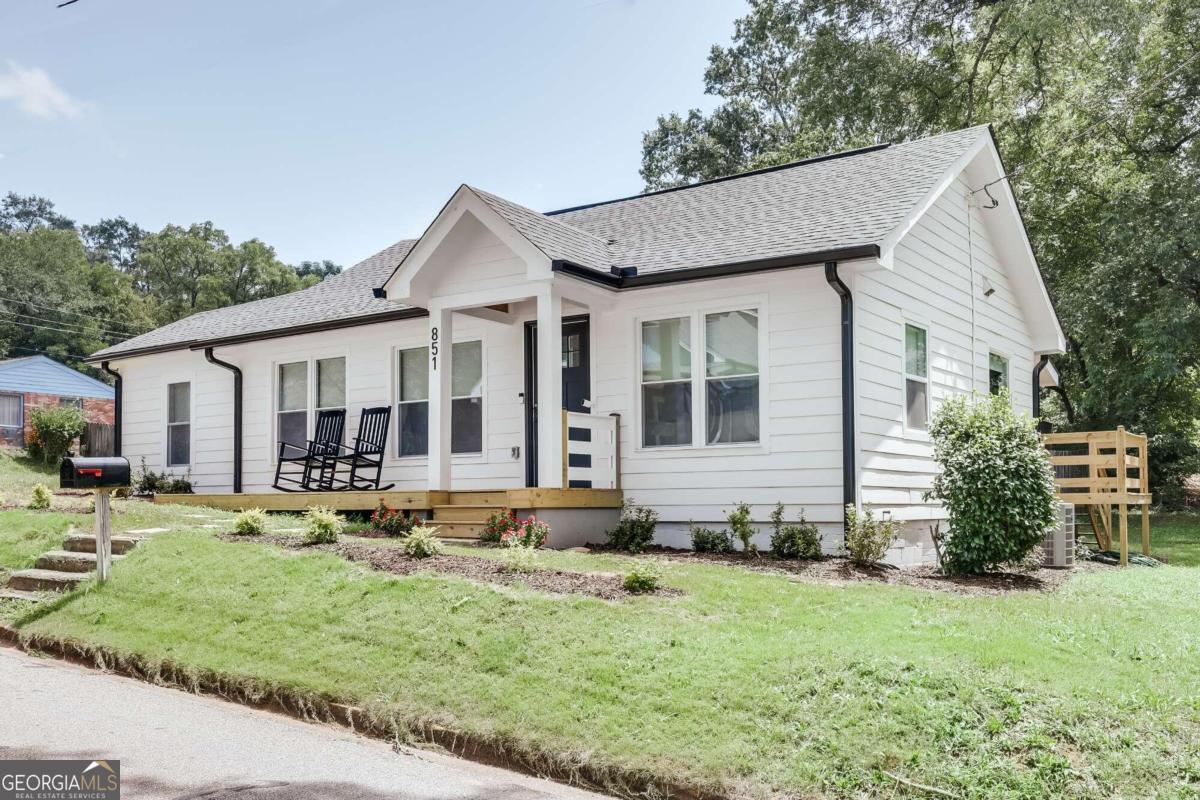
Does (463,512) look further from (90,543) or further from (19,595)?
(19,595)

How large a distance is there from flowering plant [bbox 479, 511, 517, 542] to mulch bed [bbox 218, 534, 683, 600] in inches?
54.3

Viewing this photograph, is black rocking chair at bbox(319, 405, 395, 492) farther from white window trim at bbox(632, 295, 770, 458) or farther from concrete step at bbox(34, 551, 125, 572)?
concrete step at bbox(34, 551, 125, 572)

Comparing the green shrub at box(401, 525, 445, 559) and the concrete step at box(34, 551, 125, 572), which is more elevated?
the green shrub at box(401, 525, 445, 559)

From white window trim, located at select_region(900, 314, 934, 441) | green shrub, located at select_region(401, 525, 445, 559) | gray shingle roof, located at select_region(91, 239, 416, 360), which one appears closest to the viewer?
green shrub, located at select_region(401, 525, 445, 559)

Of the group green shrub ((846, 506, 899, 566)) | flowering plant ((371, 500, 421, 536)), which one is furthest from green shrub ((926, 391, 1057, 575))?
flowering plant ((371, 500, 421, 536))

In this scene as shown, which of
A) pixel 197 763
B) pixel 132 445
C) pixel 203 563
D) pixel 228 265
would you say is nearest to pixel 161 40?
pixel 203 563

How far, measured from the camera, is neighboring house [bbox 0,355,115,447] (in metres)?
32.0

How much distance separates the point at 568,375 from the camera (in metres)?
11.9

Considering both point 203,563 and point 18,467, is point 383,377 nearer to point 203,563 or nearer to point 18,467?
point 203,563

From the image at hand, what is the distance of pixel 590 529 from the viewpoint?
10.7m

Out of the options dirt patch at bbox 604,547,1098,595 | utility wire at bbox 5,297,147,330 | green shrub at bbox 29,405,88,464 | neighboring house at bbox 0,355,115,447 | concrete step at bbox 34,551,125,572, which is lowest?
dirt patch at bbox 604,547,1098,595

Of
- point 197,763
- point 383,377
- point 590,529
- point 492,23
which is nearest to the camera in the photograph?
point 197,763

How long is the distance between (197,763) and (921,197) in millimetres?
8942

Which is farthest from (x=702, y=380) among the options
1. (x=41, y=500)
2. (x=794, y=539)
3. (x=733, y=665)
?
(x=41, y=500)
